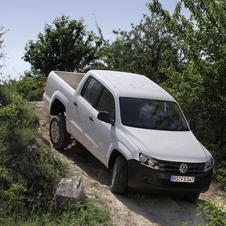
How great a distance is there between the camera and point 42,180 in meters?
5.27

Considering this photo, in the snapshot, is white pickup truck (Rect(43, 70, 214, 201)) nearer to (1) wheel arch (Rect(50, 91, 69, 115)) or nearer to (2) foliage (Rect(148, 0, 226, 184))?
(1) wheel arch (Rect(50, 91, 69, 115))

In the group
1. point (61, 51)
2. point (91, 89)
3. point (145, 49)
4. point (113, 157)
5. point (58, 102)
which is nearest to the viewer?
point (113, 157)

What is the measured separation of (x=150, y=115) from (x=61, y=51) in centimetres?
3497

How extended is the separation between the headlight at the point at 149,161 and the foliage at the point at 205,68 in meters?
3.59

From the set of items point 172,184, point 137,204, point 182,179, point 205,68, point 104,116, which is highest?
point 205,68

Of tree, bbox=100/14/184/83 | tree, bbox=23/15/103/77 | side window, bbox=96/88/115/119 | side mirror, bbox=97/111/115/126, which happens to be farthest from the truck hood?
tree, bbox=23/15/103/77

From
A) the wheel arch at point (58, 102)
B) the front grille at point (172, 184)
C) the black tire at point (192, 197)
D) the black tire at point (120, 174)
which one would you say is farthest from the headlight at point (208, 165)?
the wheel arch at point (58, 102)

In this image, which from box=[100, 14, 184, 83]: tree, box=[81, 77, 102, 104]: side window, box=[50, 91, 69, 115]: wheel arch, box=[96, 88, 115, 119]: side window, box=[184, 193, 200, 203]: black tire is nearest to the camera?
box=[184, 193, 200, 203]: black tire

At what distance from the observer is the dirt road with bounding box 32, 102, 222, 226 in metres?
4.58

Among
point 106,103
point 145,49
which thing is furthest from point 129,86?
point 145,49

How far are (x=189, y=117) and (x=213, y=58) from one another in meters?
1.80

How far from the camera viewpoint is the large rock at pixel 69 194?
15.4ft

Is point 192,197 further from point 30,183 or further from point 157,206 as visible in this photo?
point 30,183

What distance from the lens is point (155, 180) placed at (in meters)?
4.63
